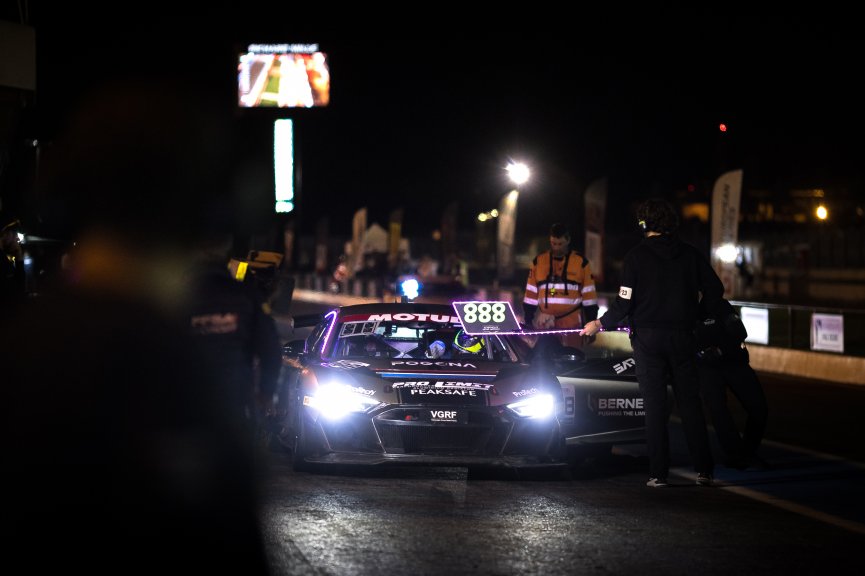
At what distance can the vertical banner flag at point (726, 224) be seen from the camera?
2594 centimetres

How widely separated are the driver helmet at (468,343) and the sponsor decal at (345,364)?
3.97ft

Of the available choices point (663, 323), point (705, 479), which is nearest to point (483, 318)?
point (663, 323)

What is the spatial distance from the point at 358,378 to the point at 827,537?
3.44 metres

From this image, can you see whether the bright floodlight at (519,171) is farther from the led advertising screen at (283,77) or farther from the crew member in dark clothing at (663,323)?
the led advertising screen at (283,77)

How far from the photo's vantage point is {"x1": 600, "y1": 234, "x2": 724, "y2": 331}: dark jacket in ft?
29.0

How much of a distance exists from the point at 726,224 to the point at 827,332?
6.36 m

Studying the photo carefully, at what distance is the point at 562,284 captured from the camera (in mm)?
12648

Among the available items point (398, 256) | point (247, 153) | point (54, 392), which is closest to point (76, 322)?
point (54, 392)

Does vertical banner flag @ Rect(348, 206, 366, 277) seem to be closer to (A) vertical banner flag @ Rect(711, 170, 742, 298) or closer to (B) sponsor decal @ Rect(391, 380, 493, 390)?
(A) vertical banner flag @ Rect(711, 170, 742, 298)

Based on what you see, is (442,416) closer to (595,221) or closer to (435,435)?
(435,435)

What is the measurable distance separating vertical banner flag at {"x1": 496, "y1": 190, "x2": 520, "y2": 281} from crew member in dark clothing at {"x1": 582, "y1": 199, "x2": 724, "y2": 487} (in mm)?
29786

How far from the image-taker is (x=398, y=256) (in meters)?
58.4

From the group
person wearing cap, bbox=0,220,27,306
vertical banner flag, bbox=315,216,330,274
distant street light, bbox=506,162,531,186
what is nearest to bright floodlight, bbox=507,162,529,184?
distant street light, bbox=506,162,531,186

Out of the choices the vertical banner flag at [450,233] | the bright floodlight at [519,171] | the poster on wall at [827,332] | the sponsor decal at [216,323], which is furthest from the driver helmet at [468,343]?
the vertical banner flag at [450,233]
